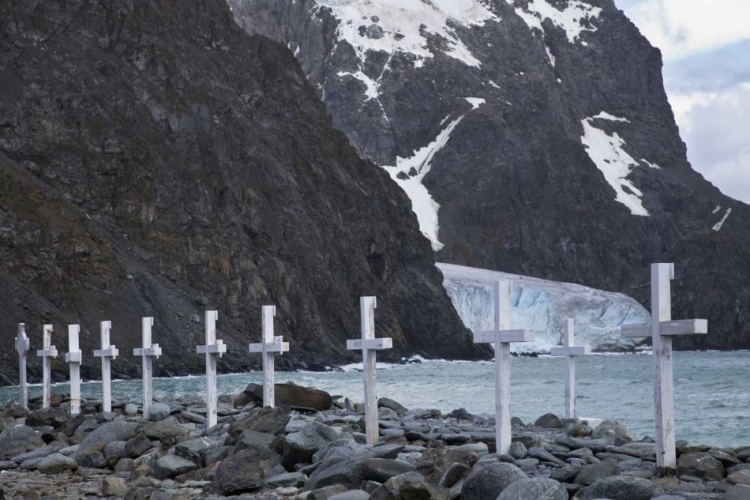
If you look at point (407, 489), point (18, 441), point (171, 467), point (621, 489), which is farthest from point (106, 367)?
point (621, 489)

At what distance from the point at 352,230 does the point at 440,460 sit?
4066 inches

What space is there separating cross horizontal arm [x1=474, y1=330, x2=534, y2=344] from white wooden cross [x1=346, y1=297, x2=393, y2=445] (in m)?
1.39

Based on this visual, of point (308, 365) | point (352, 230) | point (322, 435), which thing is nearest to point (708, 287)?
point (352, 230)

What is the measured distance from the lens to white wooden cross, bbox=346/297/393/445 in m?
14.5

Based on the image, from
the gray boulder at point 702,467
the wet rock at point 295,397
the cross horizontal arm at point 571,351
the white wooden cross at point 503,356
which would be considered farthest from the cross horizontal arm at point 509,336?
the wet rock at point 295,397

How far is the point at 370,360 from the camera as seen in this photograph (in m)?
14.9

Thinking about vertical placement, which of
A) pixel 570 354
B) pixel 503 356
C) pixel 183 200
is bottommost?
pixel 570 354

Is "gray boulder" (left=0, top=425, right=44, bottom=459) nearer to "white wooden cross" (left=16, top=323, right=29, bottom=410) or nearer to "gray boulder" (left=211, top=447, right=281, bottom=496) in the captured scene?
"gray boulder" (left=211, top=447, right=281, bottom=496)

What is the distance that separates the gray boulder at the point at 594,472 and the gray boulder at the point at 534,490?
31.5 inches

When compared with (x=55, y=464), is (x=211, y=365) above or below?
above

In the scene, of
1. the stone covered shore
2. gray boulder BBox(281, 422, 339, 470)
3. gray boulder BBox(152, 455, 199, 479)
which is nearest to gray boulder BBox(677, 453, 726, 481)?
the stone covered shore

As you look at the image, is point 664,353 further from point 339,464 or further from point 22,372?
point 22,372

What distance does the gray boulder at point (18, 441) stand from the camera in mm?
16016

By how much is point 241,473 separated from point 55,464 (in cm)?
321
